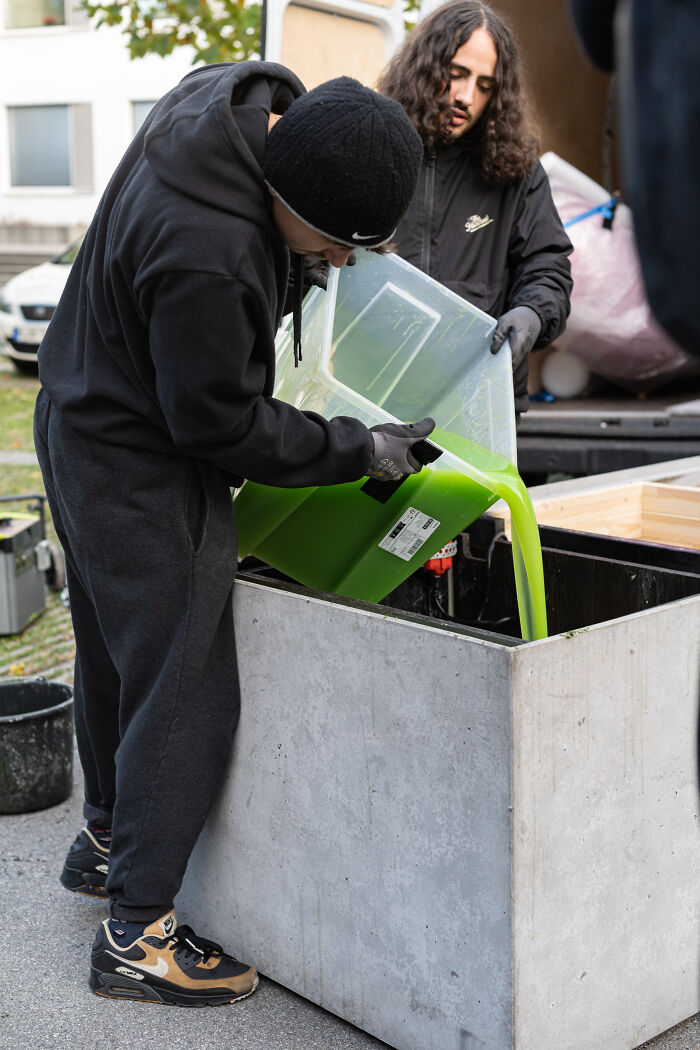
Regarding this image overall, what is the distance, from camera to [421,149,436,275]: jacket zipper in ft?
9.24

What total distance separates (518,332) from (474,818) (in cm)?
112

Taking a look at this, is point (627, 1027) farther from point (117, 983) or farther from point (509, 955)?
point (117, 983)

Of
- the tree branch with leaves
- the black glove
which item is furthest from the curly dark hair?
the tree branch with leaves

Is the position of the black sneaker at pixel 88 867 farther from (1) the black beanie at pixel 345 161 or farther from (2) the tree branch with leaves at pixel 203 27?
(2) the tree branch with leaves at pixel 203 27

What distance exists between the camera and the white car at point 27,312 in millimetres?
11453

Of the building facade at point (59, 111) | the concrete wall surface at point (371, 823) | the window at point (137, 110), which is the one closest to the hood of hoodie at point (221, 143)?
the concrete wall surface at point (371, 823)

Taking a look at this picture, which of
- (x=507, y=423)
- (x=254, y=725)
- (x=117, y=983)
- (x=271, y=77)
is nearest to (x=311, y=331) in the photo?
(x=507, y=423)

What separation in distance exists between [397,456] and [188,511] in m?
0.39

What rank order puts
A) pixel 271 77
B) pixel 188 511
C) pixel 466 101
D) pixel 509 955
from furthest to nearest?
pixel 466 101, pixel 188 511, pixel 271 77, pixel 509 955

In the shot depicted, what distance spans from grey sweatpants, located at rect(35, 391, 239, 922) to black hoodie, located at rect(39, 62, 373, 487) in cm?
7

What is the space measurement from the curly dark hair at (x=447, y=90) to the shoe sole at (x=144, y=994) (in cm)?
193

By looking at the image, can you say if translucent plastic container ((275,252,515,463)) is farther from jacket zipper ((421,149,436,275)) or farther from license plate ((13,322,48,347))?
license plate ((13,322,48,347))

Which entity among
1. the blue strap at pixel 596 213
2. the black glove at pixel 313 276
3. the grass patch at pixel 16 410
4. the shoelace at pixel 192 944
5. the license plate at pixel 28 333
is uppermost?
the black glove at pixel 313 276

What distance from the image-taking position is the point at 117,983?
2182mm
